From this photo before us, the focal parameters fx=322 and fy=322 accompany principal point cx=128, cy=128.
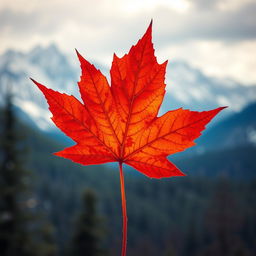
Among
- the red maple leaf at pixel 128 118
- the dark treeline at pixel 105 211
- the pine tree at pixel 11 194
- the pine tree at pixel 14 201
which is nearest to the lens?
the red maple leaf at pixel 128 118

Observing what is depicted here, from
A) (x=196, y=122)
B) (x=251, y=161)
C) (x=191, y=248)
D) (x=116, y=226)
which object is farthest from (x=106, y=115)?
(x=251, y=161)

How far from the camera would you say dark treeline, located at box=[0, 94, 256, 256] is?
1605 centimetres

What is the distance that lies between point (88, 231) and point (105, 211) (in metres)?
70.8

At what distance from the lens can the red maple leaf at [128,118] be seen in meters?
0.59

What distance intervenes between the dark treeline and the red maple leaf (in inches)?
628

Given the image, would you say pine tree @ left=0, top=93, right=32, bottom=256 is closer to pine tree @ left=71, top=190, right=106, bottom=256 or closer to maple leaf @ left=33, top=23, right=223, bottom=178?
pine tree @ left=71, top=190, right=106, bottom=256

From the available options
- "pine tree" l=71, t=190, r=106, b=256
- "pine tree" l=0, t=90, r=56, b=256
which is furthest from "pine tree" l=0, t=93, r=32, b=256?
"pine tree" l=71, t=190, r=106, b=256

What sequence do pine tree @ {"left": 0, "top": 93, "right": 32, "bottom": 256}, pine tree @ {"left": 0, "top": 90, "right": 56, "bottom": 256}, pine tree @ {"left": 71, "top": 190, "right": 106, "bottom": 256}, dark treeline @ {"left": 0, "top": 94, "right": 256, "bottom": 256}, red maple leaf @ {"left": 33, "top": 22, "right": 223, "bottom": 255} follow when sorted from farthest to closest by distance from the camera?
pine tree @ {"left": 71, "top": 190, "right": 106, "bottom": 256} → dark treeline @ {"left": 0, "top": 94, "right": 256, "bottom": 256} → pine tree @ {"left": 0, "top": 90, "right": 56, "bottom": 256} → pine tree @ {"left": 0, "top": 93, "right": 32, "bottom": 256} → red maple leaf @ {"left": 33, "top": 22, "right": 223, "bottom": 255}

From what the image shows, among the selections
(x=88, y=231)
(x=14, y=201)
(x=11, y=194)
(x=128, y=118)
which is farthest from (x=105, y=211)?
(x=128, y=118)

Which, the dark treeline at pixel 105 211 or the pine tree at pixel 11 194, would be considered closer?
the pine tree at pixel 11 194

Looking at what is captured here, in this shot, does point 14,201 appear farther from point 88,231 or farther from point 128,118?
point 128,118

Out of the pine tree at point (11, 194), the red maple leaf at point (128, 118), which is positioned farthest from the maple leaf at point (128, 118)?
the pine tree at point (11, 194)

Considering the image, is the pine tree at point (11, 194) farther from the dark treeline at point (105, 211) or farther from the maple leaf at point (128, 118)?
the maple leaf at point (128, 118)

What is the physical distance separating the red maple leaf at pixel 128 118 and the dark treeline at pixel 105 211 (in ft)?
52.4
